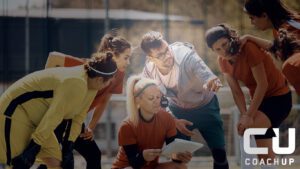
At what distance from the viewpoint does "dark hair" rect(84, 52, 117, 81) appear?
14.2ft

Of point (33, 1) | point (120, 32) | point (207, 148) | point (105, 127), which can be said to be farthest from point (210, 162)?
point (33, 1)

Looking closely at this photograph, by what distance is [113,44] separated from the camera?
14.4 ft

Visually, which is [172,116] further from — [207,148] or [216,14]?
[216,14]

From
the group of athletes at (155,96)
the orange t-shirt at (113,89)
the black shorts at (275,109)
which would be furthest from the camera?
the black shorts at (275,109)

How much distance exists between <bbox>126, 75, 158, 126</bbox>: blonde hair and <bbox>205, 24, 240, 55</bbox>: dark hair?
46 cm

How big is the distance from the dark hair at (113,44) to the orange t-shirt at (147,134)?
0.47 meters

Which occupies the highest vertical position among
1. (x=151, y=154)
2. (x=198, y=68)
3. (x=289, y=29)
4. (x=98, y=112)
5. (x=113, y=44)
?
(x=289, y=29)

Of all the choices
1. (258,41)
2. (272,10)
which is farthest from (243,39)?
(272,10)

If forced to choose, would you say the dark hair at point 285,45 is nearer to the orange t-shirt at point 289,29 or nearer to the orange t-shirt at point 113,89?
the orange t-shirt at point 289,29

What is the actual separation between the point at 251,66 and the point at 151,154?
Result: 892 mm

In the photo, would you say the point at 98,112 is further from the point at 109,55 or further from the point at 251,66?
the point at 251,66

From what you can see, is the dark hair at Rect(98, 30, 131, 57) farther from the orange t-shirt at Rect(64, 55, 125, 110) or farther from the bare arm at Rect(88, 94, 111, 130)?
the bare arm at Rect(88, 94, 111, 130)

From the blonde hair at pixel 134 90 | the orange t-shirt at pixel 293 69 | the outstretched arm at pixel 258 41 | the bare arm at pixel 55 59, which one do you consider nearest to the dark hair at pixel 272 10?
the outstretched arm at pixel 258 41

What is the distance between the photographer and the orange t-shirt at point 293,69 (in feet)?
14.6
